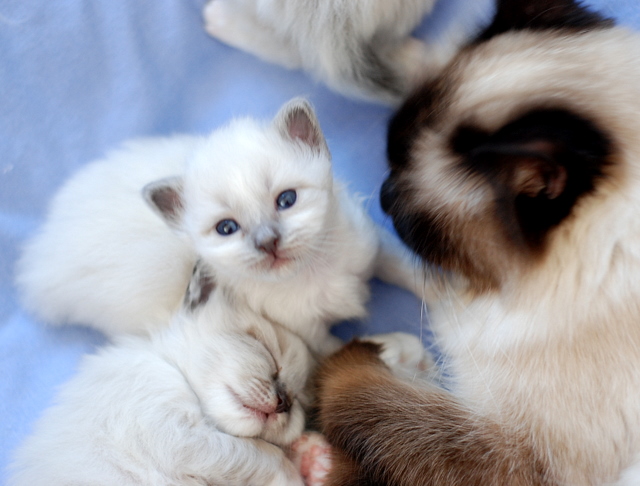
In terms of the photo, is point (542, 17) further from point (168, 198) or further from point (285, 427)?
point (285, 427)

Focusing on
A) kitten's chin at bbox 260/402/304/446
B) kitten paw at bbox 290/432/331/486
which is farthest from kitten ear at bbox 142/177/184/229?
kitten paw at bbox 290/432/331/486

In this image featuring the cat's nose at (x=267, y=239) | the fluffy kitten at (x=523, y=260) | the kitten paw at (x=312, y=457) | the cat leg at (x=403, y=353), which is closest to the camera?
the fluffy kitten at (x=523, y=260)

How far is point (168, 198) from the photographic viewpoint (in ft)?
4.26

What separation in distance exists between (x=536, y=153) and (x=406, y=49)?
3.35ft

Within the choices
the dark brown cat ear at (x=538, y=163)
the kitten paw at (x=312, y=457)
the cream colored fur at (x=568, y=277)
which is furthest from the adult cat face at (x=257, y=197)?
the kitten paw at (x=312, y=457)

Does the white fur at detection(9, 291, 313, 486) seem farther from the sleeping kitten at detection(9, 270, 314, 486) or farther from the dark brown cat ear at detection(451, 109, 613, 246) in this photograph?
the dark brown cat ear at detection(451, 109, 613, 246)

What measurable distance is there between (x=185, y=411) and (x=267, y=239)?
498 mm

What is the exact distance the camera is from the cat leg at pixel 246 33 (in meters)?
1.75

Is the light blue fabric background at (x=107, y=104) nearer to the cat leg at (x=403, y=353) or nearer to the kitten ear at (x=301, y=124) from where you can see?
the cat leg at (x=403, y=353)

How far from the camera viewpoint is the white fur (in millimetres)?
1224

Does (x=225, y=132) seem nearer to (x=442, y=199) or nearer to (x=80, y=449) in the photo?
(x=442, y=199)

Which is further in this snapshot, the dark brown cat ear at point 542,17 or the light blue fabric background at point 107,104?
the light blue fabric background at point 107,104

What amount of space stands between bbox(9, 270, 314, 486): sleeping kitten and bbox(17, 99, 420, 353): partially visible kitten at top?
0.34ft

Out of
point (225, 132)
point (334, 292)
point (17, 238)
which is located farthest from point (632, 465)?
→ point (17, 238)
